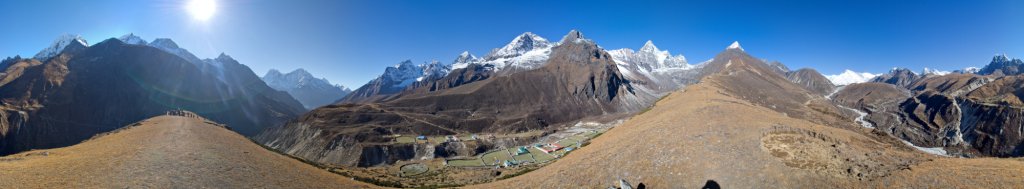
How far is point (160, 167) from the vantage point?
2739 centimetres

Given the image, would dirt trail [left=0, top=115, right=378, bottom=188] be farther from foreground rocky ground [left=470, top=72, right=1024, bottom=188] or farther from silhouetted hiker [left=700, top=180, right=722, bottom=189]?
silhouetted hiker [left=700, top=180, right=722, bottom=189]

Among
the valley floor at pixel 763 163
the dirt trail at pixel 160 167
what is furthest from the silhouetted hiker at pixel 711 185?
the dirt trail at pixel 160 167

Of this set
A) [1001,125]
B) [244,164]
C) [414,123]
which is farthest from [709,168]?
[1001,125]

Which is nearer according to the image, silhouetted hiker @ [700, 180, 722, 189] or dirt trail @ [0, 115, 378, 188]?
dirt trail @ [0, 115, 378, 188]

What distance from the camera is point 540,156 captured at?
125 metres

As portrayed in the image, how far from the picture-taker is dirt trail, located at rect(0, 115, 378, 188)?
79.7 ft

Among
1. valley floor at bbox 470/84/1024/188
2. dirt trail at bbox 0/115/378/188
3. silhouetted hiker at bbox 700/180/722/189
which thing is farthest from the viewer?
silhouetted hiker at bbox 700/180/722/189

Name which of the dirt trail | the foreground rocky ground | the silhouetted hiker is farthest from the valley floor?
the dirt trail

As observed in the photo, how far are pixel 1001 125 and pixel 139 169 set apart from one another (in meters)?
257

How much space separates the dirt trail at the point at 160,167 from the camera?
24.3 meters

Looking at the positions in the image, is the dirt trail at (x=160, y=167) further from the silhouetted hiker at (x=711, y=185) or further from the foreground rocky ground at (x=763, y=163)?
the silhouetted hiker at (x=711, y=185)

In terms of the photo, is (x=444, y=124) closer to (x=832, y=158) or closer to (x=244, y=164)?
(x=244, y=164)

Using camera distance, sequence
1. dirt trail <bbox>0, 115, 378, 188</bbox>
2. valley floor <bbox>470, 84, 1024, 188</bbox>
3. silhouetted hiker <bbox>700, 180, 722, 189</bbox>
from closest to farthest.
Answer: valley floor <bbox>470, 84, 1024, 188</bbox> < dirt trail <bbox>0, 115, 378, 188</bbox> < silhouetted hiker <bbox>700, 180, 722, 189</bbox>

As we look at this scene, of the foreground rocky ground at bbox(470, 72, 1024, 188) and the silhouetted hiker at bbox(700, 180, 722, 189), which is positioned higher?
the foreground rocky ground at bbox(470, 72, 1024, 188)
